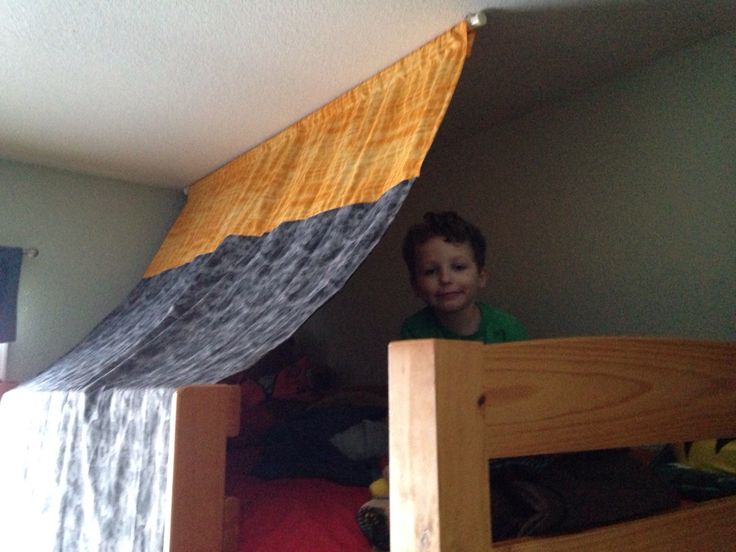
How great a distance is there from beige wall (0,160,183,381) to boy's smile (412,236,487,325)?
4.83 feet

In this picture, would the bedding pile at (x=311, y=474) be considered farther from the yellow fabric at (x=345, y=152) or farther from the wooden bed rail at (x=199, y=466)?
the yellow fabric at (x=345, y=152)

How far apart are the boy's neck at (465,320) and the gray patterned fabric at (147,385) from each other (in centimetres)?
49

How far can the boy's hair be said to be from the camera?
1592mm

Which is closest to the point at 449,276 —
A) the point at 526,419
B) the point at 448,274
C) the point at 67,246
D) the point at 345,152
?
the point at 448,274

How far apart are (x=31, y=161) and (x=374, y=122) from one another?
5.22 feet

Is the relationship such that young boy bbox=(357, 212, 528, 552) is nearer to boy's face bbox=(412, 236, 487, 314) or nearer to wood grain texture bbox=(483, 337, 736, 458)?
boy's face bbox=(412, 236, 487, 314)

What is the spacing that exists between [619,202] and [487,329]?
20.0 inches

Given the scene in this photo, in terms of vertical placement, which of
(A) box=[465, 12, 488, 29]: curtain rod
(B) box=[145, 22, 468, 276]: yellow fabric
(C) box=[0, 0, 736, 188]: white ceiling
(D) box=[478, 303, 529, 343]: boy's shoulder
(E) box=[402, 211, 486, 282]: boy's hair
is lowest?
(D) box=[478, 303, 529, 343]: boy's shoulder

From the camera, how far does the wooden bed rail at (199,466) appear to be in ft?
3.27

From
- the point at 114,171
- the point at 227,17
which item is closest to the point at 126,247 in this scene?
the point at 114,171

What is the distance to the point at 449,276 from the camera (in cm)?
156

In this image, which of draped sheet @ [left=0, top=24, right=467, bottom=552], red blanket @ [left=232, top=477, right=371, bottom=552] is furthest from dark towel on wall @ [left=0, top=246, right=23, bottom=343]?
red blanket @ [left=232, top=477, right=371, bottom=552]

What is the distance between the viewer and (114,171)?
242 centimetres

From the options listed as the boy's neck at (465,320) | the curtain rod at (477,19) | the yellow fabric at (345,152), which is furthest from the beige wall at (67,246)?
the curtain rod at (477,19)
